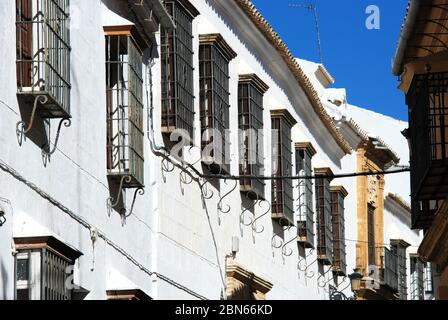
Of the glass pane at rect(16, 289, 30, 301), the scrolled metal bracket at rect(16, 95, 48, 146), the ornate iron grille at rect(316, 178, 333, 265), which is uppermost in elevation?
the ornate iron grille at rect(316, 178, 333, 265)

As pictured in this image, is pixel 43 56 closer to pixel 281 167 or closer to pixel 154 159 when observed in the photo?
pixel 154 159

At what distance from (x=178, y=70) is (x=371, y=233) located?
1557cm

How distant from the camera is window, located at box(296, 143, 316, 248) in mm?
A: 26875

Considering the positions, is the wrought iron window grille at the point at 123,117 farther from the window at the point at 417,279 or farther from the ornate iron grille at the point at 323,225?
the window at the point at 417,279

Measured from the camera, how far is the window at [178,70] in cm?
1895

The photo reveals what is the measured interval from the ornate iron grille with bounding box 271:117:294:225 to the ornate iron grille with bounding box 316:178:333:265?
2914mm

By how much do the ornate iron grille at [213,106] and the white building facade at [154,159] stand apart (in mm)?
28

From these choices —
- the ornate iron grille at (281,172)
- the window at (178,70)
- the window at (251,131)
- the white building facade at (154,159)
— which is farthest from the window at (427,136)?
the ornate iron grille at (281,172)

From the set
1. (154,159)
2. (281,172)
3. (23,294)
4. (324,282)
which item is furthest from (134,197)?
(324,282)

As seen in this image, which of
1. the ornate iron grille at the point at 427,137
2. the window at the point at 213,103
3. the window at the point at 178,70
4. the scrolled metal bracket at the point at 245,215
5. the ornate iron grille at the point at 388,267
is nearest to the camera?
the ornate iron grille at the point at 427,137

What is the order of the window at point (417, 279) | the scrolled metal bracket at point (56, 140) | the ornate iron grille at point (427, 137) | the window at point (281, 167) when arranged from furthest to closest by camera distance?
the window at point (417, 279) < the window at point (281, 167) < the ornate iron grille at point (427, 137) < the scrolled metal bracket at point (56, 140)

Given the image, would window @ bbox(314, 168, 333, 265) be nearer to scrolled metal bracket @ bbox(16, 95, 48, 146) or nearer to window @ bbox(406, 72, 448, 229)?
window @ bbox(406, 72, 448, 229)

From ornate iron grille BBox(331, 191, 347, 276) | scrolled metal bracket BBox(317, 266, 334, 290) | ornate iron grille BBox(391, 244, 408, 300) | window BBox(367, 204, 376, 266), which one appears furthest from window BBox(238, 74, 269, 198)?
ornate iron grille BBox(391, 244, 408, 300)
